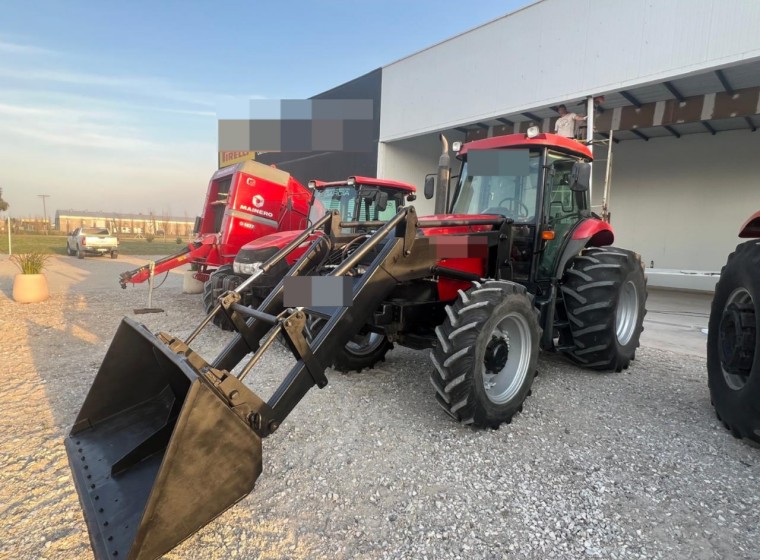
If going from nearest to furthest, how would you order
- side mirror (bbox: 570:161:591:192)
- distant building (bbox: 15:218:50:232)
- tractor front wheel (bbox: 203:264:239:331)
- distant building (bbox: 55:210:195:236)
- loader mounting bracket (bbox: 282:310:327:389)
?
1. loader mounting bracket (bbox: 282:310:327:389)
2. side mirror (bbox: 570:161:591:192)
3. tractor front wheel (bbox: 203:264:239:331)
4. distant building (bbox: 15:218:50:232)
5. distant building (bbox: 55:210:195:236)

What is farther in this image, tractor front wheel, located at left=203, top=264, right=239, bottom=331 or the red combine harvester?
the red combine harvester

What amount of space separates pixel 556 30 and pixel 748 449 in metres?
10.3

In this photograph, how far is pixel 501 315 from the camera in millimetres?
3303

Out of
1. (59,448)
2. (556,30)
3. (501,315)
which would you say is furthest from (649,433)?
(556,30)

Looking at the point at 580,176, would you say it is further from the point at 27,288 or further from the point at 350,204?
the point at 27,288

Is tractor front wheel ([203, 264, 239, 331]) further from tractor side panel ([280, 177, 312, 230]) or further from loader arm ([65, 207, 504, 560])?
loader arm ([65, 207, 504, 560])

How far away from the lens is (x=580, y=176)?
169 inches

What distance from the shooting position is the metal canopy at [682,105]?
370 inches

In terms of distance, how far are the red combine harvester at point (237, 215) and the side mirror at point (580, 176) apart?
5327 millimetres

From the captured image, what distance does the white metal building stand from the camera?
8664 mm

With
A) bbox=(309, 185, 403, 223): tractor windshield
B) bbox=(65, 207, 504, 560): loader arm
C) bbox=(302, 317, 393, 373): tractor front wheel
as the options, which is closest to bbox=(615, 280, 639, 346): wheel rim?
bbox=(302, 317, 393, 373): tractor front wheel

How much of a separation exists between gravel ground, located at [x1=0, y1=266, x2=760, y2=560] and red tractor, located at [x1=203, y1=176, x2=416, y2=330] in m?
1.89

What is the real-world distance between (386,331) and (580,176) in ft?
7.99

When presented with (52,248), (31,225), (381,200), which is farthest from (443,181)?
(31,225)
